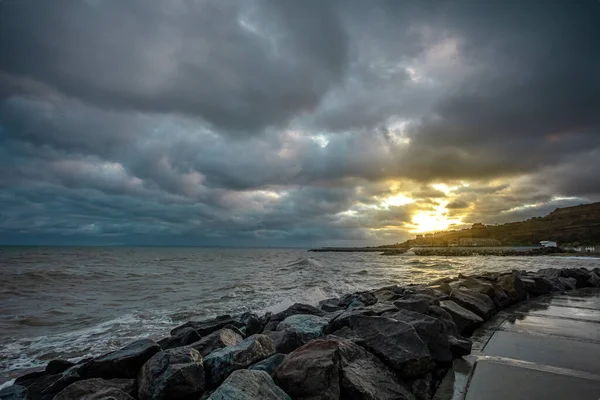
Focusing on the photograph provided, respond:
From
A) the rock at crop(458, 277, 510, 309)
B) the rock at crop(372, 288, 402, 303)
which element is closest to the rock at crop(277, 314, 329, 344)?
Answer: the rock at crop(372, 288, 402, 303)

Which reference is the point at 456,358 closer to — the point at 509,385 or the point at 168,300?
the point at 509,385

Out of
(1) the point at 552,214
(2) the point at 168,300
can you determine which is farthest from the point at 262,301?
(1) the point at 552,214

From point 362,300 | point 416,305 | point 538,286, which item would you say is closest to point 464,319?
point 416,305

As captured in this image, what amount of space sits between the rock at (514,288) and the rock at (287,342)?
20.0 feet

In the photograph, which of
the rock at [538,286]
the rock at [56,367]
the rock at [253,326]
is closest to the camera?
the rock at [56,367]

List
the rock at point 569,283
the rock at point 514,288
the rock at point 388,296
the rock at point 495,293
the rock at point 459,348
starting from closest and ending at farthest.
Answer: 1. the rock at point 459,348
2. the rock at point 495,293
3. the rock at point 514,288
4. the rock at point 388,296
5. the rock at point 569,283

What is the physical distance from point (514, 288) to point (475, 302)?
255cm

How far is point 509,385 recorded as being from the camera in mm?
3230

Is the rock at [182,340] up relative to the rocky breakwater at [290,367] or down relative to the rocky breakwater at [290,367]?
down

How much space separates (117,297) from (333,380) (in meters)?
14.3

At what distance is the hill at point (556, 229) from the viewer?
88.5m

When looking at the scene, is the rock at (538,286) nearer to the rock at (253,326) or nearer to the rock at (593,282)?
the rock at (593,282)

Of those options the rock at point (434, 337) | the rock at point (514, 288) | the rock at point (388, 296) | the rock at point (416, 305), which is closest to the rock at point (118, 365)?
the rock at point (434, 337)

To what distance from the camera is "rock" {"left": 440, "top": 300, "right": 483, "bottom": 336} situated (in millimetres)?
5488
